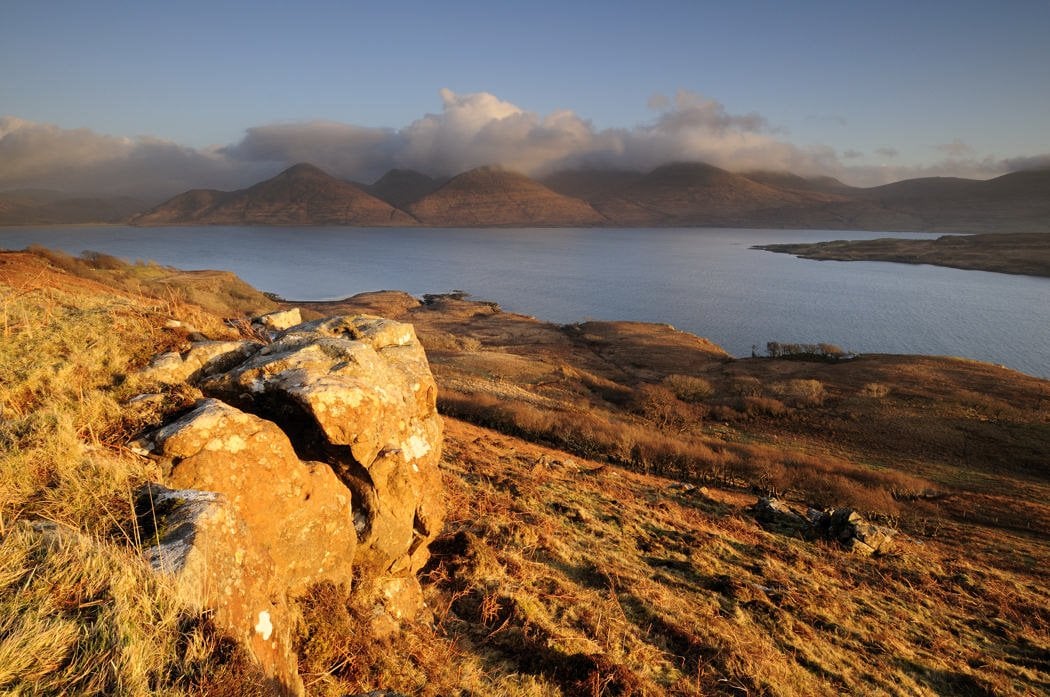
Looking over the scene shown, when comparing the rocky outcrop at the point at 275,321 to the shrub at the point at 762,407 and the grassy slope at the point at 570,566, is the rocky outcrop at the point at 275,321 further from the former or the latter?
the shrub at the point at 762,407

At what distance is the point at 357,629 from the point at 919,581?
12.8m

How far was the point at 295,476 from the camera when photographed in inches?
198

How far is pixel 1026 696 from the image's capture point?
7965mm

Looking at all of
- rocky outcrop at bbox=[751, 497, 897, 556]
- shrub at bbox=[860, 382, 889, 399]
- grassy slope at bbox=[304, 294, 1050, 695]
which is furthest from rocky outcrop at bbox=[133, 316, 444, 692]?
shrub at bbox=[860, 382, 889, 399]

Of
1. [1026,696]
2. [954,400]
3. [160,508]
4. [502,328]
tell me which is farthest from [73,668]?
[502,328]

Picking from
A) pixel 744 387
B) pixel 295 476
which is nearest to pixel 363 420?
pixel 295 476

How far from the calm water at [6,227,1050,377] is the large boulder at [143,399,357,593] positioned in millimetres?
52713

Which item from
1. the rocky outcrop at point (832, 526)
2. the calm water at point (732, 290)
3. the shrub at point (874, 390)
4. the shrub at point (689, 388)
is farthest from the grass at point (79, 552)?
the calm water at point (732, 290)

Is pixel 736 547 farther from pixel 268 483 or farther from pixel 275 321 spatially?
pixel 275 321

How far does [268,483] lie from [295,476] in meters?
0.27

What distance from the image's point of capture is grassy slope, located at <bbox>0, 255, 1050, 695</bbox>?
2939mm

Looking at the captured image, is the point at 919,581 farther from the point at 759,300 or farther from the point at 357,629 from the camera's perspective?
the point at 759,300

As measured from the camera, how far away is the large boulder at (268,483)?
178 inches

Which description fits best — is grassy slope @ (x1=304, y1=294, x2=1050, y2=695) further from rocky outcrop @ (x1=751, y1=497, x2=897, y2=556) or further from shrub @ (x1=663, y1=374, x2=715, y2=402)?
shrub @ (x1=663, y1=374, x2=715, y2=402)
